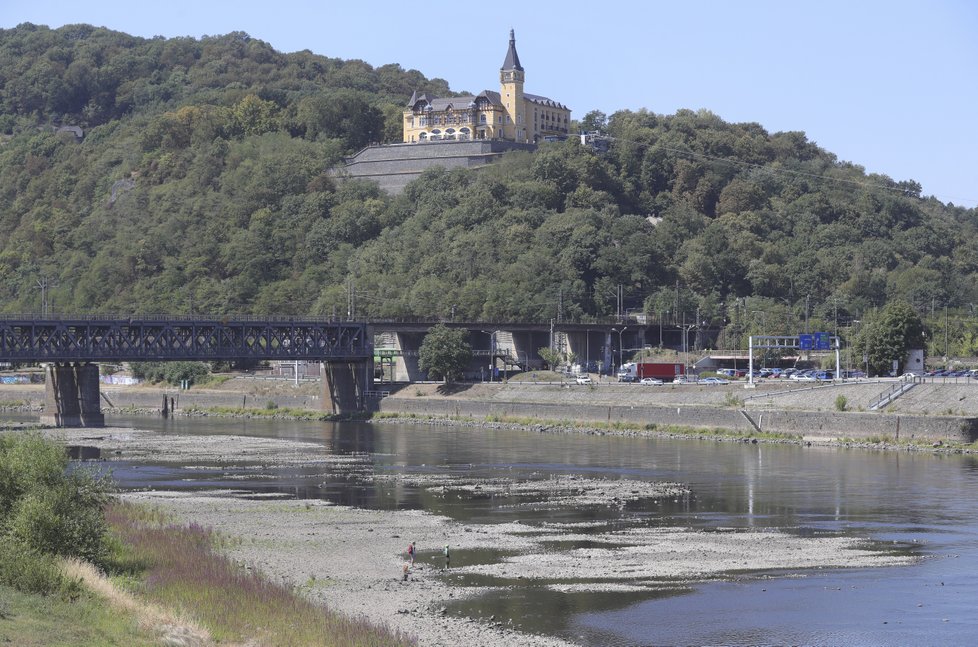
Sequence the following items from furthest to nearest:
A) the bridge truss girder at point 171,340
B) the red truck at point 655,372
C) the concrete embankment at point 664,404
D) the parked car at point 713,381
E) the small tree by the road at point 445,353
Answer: the small tree by the road at point 445,353 < the red truck at point 655,372 < the parked car at point 713,381 < the bridge truss girder at point 171,340 < the concrete embankment at point 664,404

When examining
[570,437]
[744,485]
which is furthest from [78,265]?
[744,485]

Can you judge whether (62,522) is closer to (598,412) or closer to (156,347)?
(598,412)

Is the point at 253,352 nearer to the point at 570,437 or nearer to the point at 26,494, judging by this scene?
the point at 570,437

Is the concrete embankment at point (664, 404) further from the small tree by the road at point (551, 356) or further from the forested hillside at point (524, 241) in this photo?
the forested hillside at point (524, 241)

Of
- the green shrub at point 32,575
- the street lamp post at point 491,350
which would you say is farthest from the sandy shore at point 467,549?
the street lamp post at point 491,350

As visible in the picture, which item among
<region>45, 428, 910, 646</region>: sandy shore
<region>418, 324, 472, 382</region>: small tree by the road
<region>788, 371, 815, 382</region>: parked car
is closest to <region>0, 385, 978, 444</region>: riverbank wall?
<region>418, 324, 472, 382</region>: small tree by the road
